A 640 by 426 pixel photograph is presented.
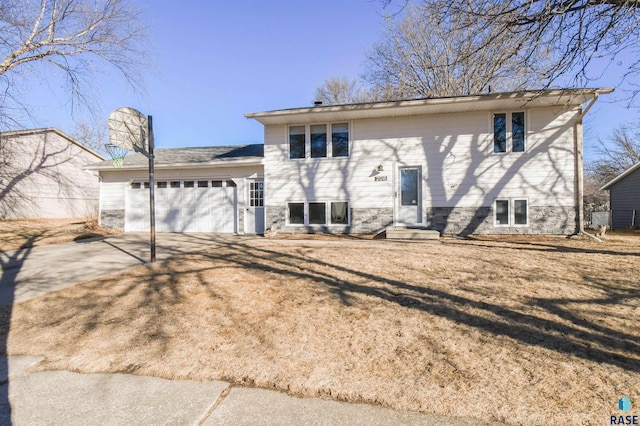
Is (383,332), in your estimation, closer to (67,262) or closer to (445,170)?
(67,262)

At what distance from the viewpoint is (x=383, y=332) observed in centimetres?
325

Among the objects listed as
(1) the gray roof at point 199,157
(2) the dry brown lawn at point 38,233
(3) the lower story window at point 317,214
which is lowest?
(2) the dry brown lawn at point 38,233

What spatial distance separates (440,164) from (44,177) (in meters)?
19.4

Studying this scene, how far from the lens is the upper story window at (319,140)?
1137cm

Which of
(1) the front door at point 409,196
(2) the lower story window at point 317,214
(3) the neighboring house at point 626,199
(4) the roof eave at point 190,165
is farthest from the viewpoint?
(3) the neighboring house at point 626,199

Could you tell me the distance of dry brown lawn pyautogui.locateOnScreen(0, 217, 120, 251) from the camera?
33.9 ft

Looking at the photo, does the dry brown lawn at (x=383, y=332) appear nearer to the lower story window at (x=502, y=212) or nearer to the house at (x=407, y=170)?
the lower story window at (x=502, y=212)

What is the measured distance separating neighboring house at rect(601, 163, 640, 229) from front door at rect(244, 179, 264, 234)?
61.5 feet

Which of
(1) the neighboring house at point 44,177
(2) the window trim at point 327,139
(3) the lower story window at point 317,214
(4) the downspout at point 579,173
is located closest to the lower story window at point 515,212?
(4) the downspout at point 579,173

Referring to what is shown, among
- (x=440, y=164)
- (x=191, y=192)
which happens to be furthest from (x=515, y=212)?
(x=191, y=192)

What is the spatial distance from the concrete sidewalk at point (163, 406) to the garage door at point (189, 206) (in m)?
10.0

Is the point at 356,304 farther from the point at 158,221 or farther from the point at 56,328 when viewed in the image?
the point at 158,221

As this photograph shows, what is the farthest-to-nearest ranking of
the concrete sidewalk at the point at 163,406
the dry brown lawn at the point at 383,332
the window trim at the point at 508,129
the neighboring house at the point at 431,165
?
the window trim at the point at 508,129, the neighboring house at the point at 431,165, the dry brown lawn at the point at 383,332, the concrete sidewalk at the point at 163,406

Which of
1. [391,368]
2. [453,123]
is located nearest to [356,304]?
[391,368]
